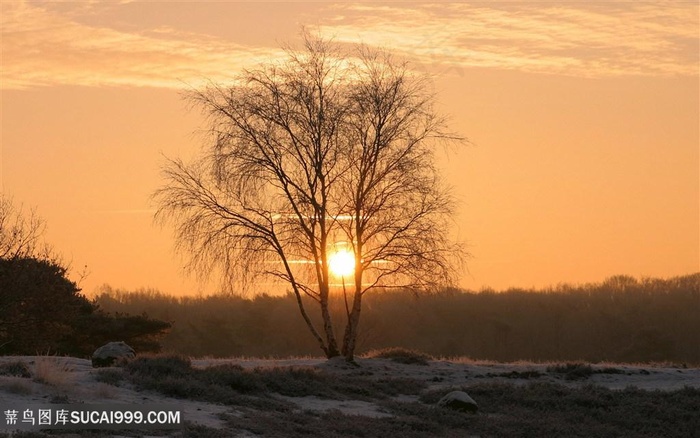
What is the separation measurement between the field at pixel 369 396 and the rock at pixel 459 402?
0.78ft

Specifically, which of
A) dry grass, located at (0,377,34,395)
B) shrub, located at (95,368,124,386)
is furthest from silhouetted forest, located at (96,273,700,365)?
dry grass, located at (0,377,34,395)

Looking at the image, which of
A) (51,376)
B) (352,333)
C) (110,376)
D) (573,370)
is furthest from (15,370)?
(573,370)

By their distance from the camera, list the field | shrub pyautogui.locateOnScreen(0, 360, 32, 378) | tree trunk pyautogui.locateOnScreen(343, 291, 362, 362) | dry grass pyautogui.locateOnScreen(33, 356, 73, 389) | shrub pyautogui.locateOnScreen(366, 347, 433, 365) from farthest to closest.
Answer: shrub pyautogui.locateOnScreen(366, 347, 433, 365), tree trunk pyautogui.locateOnScreen(343, 291, 362, 362), shrub pyautogui.locateOnScreen(0, 360, 32, 378), the field, dry grass pyautogui.locateOnScreen(33, 356, 73, 389)

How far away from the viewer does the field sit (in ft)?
73.3

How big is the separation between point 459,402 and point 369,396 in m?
2.63

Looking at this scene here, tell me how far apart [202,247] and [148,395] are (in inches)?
495

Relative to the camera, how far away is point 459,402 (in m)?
27.1

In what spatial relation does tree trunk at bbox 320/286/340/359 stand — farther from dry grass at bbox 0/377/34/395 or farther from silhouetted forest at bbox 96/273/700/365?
silhouetted forest at bbox 96/273/700/365

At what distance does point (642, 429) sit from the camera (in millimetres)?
26906

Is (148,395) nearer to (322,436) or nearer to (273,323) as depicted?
(322,436)

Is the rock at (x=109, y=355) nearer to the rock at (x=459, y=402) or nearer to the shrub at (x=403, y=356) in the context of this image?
the rock at (x=459, y=402)

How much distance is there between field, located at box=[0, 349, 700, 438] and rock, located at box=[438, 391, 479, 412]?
238 mm

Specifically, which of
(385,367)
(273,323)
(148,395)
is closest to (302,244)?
(385,367)

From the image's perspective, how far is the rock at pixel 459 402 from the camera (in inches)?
1065
